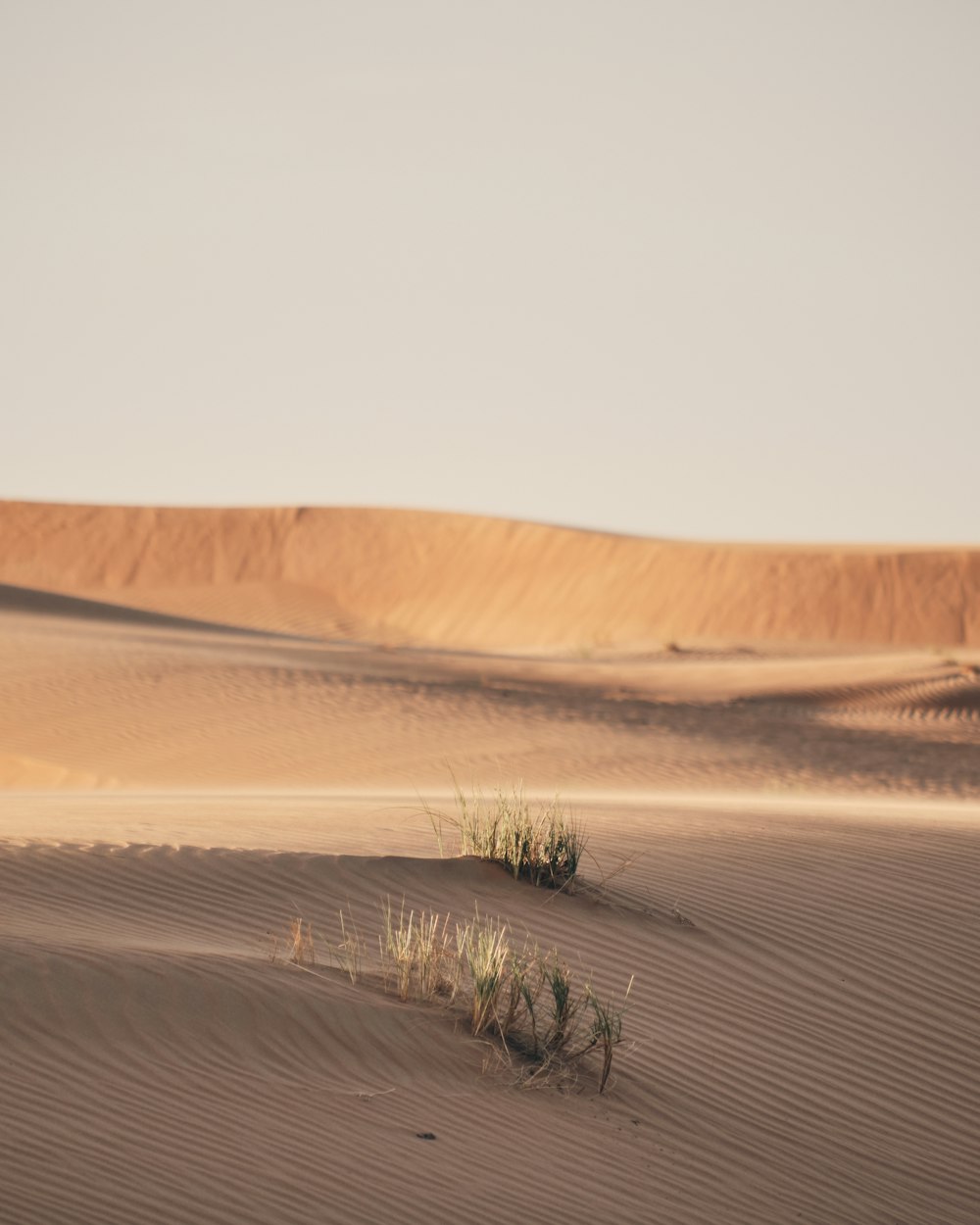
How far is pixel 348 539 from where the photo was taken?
69.1m

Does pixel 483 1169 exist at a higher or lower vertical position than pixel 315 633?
higher

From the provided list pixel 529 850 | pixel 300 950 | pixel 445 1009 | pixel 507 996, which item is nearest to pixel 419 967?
pixel 445 1009

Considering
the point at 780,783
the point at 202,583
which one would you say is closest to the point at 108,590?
the point at 202,583

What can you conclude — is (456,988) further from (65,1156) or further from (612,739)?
(612,739)

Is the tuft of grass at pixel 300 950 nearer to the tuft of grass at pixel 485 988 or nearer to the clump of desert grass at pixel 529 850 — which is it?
the tuft of grass at pixel 485 988

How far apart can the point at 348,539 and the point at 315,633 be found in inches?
465

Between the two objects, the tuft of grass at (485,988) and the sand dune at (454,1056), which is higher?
the tuft of grass at (485,988)

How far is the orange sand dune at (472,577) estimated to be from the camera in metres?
56.1

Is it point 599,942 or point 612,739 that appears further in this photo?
point 612,739

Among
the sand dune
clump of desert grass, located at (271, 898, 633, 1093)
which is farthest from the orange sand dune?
clump of desert grass, located at (271, 898, 633, 1093)

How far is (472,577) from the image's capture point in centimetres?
6588

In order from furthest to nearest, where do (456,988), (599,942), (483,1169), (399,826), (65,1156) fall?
(399,826) < (599,942) < (456,988) < (483,1169) < (65,1156)

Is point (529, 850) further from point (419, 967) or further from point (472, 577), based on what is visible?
point (472, 577)

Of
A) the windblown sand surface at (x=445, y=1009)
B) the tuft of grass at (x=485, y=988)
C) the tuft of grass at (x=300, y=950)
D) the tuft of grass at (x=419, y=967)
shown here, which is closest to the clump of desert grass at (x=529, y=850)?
the windblown sand surface at (x=445, y=1009)
